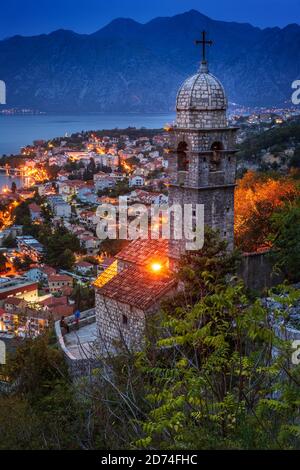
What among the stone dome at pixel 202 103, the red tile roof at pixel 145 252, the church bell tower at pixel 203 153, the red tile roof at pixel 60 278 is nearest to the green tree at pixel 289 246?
the church bell tower at pixel 203 153

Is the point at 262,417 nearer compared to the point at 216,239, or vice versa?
the point at 262,417

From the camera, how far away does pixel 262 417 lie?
5160 millimetres

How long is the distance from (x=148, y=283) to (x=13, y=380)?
2836mm

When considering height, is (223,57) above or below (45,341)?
above

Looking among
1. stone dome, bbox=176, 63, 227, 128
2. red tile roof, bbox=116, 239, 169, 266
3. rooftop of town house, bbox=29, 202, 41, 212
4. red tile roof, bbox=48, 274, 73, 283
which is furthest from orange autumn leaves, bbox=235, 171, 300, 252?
rooftop of town house, bbox=29, 202, 41, 212

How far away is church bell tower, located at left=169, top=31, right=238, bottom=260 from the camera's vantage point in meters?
10.8

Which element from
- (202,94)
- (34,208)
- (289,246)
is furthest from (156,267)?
(34,208)

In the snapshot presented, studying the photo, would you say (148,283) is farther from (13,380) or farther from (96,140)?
(96,140)

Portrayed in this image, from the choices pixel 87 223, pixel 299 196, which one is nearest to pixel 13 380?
pixel 299 196

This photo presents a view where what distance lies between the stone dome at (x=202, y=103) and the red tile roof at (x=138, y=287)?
8.88 ft

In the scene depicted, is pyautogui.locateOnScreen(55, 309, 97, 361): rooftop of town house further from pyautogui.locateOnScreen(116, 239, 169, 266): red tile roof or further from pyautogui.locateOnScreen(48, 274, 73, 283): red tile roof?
pyautogui.locateOnScreen(48, 274, 73, 283): red tile roof

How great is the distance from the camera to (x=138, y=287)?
11.2 meters

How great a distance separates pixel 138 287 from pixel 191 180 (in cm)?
212

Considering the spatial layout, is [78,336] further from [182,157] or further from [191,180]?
[182,157]
